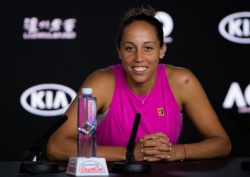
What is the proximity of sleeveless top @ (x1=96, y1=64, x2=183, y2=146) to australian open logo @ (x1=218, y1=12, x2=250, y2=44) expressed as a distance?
122 cm

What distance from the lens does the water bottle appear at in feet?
5.82

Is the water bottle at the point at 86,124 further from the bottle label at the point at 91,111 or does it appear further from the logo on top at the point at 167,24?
the logo on top at the point at 167,24

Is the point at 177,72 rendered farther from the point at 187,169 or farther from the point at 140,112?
the point at 187,169

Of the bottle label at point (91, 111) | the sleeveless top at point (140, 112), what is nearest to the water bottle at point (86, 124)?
the bottle label at point (91, 111)

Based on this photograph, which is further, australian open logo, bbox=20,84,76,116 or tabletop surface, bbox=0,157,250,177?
australian open logo, bbox=20,84,76,116

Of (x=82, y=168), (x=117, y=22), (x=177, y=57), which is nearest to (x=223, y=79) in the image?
(x=177, y=57)

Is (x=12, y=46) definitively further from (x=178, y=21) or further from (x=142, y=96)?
(x=142, y=96)

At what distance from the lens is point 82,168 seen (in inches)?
66.2

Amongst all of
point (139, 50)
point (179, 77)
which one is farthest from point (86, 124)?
point (179, 77)

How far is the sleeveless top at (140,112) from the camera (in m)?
2.46

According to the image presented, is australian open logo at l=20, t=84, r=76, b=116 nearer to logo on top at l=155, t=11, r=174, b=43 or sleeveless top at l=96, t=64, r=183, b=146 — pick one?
logo on top at l=155, t=11, r=174, b=43

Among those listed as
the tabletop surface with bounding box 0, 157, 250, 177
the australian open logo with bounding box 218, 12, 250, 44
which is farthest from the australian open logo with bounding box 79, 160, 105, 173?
the australian open logo with bounding box 218, 12, 250, 44

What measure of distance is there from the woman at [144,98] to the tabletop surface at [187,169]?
186 mm

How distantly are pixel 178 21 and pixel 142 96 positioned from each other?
123cm
